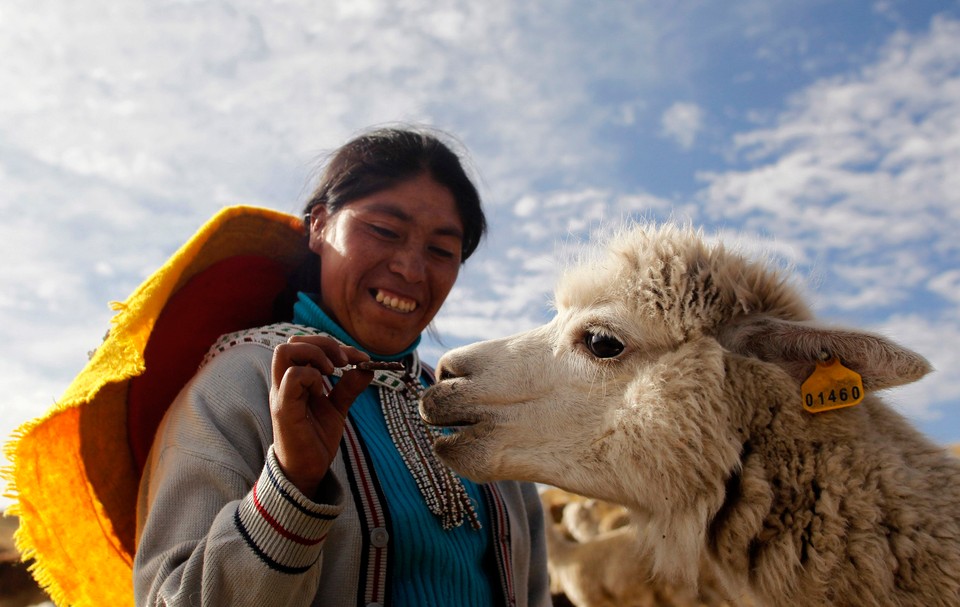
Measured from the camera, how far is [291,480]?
1315mm

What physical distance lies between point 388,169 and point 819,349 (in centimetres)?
139

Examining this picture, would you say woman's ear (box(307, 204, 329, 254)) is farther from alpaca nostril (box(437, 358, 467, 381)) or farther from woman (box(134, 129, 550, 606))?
alpaca nostril (box(437, 358, 467, 381))

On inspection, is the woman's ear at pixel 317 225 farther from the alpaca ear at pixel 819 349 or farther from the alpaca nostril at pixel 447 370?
the alpaca ear at pixel 819 349

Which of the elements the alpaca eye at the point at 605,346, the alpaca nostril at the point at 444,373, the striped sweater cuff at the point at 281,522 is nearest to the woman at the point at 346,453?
the striped sweater cuff at the point at 281,522

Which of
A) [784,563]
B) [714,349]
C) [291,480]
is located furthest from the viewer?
[714,349]

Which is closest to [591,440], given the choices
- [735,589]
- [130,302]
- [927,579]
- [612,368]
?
[612,368]

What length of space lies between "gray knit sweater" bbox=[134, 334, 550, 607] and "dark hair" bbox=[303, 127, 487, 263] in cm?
64

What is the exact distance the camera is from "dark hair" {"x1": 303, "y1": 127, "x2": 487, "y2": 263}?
7.48 ft

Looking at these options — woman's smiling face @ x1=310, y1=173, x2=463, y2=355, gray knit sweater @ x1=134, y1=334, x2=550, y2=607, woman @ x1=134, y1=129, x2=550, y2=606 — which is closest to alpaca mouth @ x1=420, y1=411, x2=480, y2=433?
woman @ x1=134, y1=129, x2=550, y2=606

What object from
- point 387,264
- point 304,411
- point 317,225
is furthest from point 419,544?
point 317,225

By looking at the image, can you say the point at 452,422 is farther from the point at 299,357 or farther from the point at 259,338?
the point at 299,357

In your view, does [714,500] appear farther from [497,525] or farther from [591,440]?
[497,525]

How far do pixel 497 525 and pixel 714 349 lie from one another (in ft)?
2.70

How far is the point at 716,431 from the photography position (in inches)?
67.9
